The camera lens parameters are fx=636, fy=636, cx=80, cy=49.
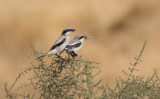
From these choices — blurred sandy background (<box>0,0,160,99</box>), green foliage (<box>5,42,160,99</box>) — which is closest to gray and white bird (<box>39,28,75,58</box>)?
green foliage (<box>5,42,160,99</box>)

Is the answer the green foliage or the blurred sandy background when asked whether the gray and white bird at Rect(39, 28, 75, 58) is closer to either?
the green foliage

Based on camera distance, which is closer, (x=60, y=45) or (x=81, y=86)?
(x=81, y=86)

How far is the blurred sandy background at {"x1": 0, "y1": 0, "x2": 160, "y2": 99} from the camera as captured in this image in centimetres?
2056

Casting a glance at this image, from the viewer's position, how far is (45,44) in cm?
2080

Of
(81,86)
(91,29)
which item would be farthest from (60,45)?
(91,29)

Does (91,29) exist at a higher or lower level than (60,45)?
higher

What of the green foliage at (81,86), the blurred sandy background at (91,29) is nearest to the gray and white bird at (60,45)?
the green foliage at (81,86)

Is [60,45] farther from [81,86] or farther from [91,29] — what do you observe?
[91,29]

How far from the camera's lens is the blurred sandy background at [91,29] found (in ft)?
67.5

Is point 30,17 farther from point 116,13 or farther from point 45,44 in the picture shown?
point 116,13

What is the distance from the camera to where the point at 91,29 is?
862 inches

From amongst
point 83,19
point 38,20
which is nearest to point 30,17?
point 38,20

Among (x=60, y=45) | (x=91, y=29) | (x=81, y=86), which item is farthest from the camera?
(x=91, y=29)

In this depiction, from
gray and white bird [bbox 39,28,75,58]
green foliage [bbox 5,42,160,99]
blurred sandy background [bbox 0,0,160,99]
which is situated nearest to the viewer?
green foliage [bbox 5,42,160,99]
